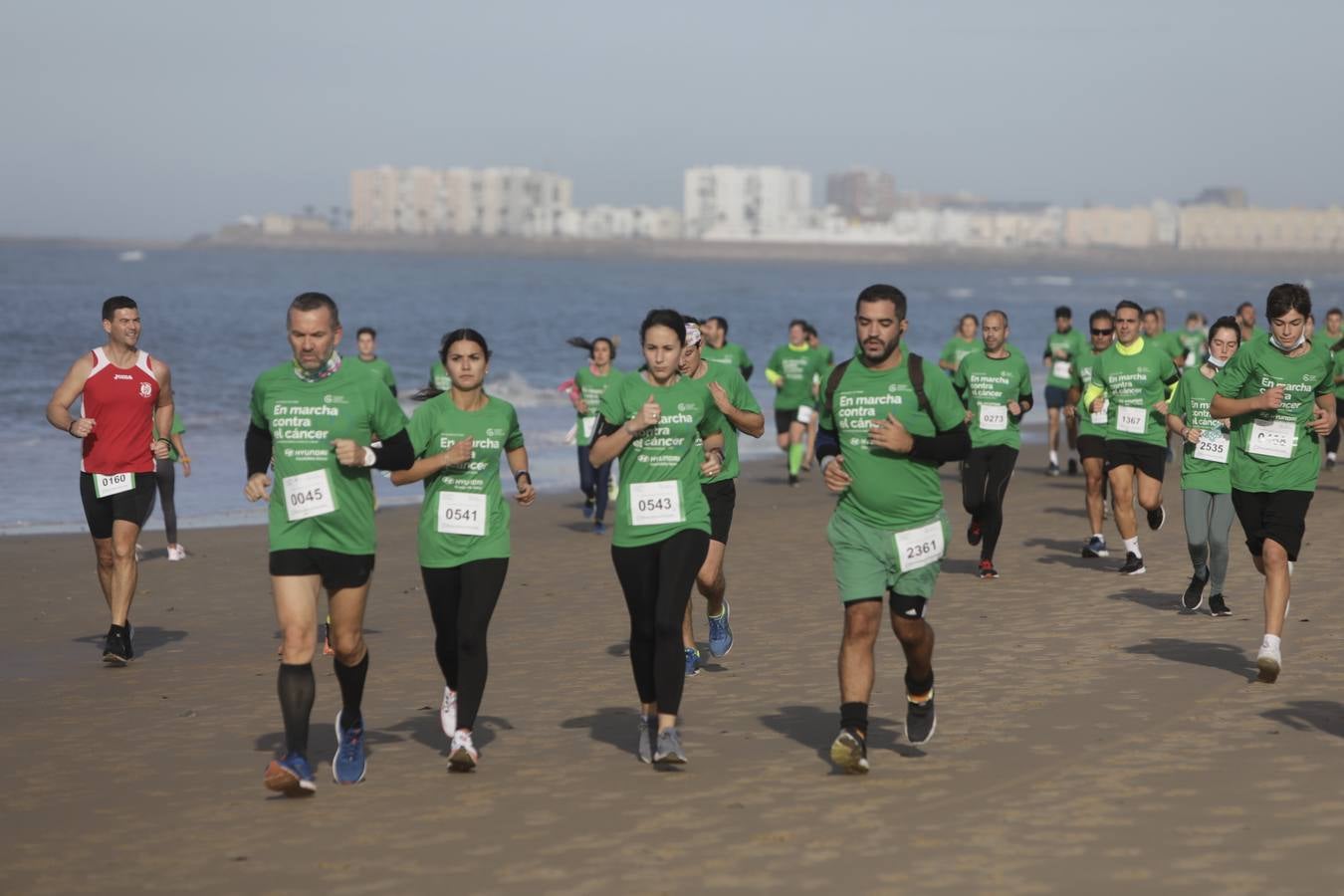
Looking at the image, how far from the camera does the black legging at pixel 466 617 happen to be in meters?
6.95

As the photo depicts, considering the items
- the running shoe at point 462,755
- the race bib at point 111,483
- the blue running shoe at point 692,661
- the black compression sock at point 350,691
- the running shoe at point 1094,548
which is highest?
the race bib at point 111,483

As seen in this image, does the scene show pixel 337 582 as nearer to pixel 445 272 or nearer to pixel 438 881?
pixel 438 881

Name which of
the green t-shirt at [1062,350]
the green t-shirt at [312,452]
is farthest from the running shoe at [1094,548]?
the green t-shirt at [312,452]

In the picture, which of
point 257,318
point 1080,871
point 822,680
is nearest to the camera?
point 1080,871

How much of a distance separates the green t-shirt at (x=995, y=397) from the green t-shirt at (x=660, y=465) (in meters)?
5.68

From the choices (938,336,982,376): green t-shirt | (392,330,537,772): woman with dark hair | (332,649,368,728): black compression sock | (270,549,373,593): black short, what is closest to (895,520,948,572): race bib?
(392,330,537,772): woman with dark hair

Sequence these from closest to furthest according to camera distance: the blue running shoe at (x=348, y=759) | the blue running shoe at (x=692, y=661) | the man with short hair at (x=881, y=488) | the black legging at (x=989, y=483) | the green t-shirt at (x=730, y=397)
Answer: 1. the man with short hair at (x=881, y=488)
2. the blue running shoe at (x=348, y=759)
3. the green t-shirt at (x=730, y=397)
4. the blue running shoe at (x=692, y=661)
5. the black legging at (x=989, y=483)

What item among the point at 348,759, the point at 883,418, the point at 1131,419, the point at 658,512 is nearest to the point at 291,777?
the point at 348,759

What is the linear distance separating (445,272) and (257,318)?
8496 cm

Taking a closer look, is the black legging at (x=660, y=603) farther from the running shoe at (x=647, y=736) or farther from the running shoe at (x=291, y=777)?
the running shoe at (x=291, y=777)

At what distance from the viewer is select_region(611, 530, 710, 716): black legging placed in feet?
22.7

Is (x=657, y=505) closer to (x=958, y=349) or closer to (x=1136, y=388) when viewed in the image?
(x=1136, y=388)

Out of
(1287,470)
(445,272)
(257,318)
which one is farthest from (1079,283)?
(1287,470)

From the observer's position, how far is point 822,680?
8.91m
